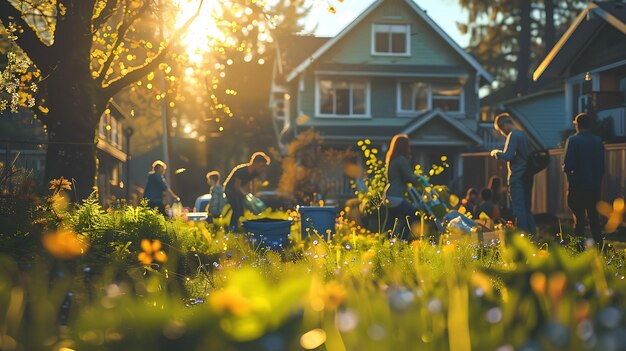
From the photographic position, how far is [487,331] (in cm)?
292

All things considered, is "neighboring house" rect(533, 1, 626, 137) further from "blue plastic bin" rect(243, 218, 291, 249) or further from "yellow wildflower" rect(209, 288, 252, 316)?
"yellow wildflower" rect(209, 288, 252, 316)

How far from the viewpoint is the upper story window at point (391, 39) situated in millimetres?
35688

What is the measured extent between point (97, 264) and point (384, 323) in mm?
2937

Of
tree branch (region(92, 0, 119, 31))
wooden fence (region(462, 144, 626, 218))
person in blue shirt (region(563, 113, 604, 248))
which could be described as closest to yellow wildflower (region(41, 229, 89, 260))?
tree branch (region(92, 0, 119, 31))

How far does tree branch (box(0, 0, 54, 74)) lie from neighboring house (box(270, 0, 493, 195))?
23490mm

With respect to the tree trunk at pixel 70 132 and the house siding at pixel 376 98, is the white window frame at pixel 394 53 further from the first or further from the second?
the tree trunk at pixel 70 132

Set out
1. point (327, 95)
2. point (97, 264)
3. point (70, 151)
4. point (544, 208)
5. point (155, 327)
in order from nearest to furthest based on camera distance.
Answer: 1. point (155, 327)
2. point (97, 264)
3. point (70, 151)
4. point (544, 208)
5. point (327, 95)

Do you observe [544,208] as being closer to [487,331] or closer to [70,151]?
[70,151]

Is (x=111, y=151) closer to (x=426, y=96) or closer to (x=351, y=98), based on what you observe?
(x=351, y=98)

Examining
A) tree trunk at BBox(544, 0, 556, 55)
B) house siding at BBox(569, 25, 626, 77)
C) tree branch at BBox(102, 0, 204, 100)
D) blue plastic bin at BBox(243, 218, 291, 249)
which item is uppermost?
tree trunk at BBox(544, 0, 556, 55)

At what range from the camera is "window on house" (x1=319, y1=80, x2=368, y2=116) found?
117 ft

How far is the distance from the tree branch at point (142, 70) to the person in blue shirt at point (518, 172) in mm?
5363

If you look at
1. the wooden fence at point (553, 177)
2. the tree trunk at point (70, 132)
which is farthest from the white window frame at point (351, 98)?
the tree trunk at point (70, 132)

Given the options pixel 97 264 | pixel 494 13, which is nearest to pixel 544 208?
pixel 97 264
